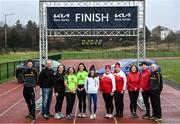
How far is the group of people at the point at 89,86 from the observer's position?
15.4 meters

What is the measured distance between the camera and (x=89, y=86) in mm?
15438

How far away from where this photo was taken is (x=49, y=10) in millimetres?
17953

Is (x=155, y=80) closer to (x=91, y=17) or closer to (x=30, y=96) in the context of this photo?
(x=91, y=17)

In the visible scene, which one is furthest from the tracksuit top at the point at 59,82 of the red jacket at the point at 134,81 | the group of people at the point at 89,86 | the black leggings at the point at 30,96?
the red jacket at the point at 134,81

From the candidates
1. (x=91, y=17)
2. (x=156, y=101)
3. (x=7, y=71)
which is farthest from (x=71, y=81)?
(x=7, y=71)

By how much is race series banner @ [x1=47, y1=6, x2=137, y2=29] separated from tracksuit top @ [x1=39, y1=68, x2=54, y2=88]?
9.07 ft

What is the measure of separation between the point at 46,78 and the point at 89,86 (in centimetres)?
143

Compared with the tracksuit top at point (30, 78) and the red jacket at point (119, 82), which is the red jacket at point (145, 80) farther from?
the tracksuit top at point (30, 78)

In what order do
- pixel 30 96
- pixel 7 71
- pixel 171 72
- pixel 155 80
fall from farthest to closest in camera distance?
pixel 171 72 → pixel 7 71 → pixel 30 96 → pixel 155 80

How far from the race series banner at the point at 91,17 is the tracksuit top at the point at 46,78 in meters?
2.76

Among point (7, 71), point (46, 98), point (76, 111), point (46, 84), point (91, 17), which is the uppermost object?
point (91, 17)

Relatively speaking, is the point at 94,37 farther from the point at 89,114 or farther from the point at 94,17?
the point at 89,114

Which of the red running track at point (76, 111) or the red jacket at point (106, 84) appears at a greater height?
the red jacket at point (106, 84)

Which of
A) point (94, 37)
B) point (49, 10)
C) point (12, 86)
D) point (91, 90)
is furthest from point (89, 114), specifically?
point (12, 86)
